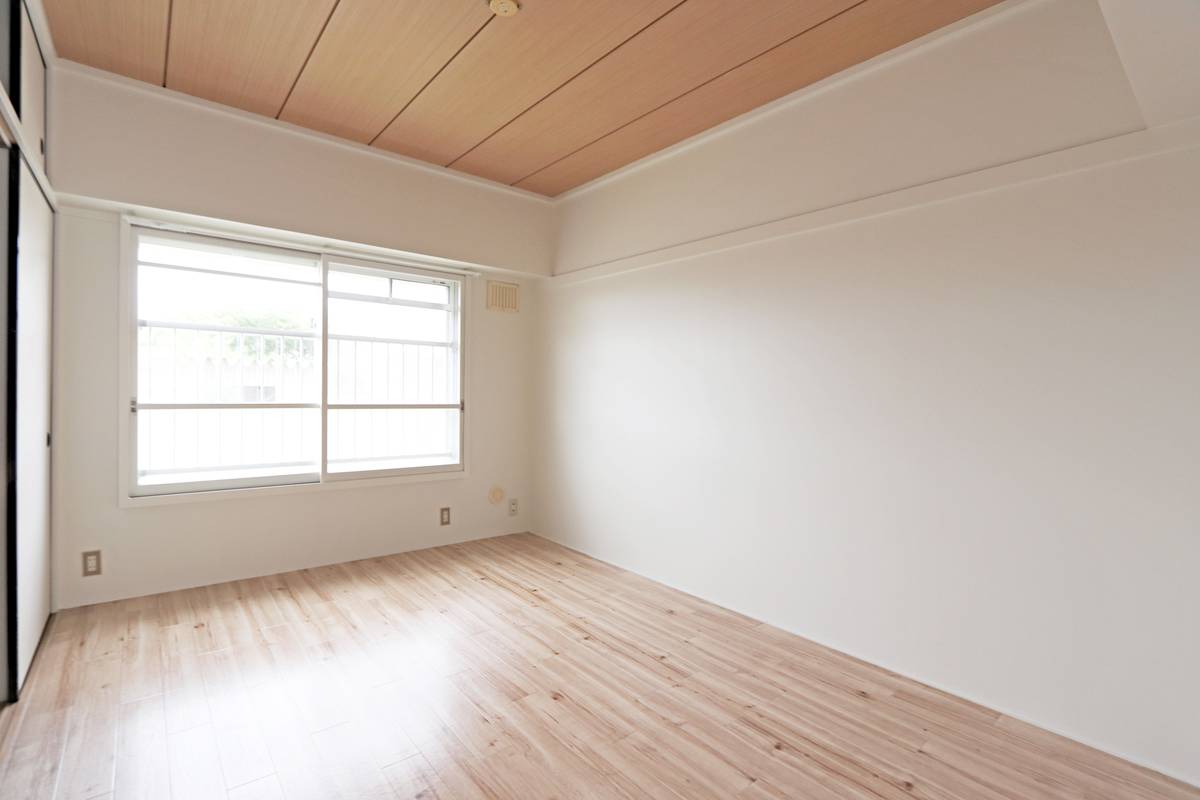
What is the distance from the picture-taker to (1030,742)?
2129 millimetres

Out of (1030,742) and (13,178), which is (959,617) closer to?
(1030,742)

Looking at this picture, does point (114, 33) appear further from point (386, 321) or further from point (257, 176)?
point (386, 321)

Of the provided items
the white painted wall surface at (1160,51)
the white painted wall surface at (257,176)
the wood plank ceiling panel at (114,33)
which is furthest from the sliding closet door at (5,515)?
the white painted wall surface at (1160,51)

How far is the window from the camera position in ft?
11.5

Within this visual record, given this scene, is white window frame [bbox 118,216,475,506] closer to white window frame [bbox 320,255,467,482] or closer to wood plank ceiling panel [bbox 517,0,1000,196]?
white window frame [bbox 320,255,467,482]

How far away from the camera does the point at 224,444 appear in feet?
12.4

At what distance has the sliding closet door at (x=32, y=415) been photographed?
7.61 feet

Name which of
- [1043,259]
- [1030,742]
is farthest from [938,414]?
[1030,742]

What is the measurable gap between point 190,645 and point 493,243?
10.8 feet

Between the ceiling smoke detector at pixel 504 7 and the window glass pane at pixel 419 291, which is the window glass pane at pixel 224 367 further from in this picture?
the ceiling smoke detector at pixel 504 7

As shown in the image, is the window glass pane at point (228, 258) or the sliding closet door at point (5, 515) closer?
the sliding closet door at point (5, 515)

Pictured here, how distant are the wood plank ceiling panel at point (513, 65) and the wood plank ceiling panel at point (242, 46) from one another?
63 centimetres

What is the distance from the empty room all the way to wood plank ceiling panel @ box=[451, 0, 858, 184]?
3 cm

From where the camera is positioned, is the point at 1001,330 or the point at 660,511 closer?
the point at 1001,330
